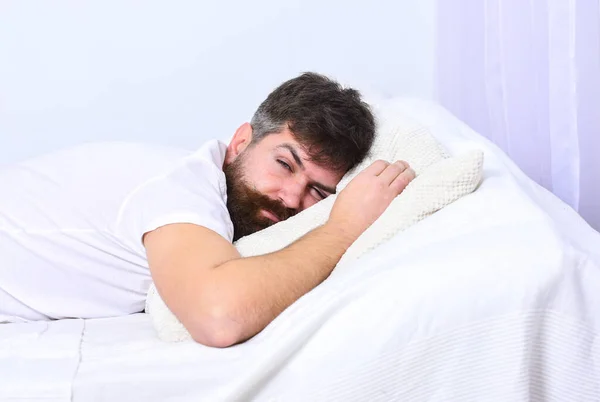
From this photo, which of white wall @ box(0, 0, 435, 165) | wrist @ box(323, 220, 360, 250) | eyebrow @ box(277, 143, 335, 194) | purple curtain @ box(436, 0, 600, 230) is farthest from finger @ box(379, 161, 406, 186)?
white wall @ box(0, 0, 435, 165)

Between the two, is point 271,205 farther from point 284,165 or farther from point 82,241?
point 82,241

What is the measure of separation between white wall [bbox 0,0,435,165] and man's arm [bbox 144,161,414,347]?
128cm

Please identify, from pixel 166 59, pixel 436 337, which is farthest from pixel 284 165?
pixel 166 59

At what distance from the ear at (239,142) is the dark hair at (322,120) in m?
0.01

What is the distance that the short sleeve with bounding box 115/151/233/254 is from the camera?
149cm

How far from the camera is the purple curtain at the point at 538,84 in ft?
5.34

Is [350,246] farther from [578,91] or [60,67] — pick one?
[60,67]

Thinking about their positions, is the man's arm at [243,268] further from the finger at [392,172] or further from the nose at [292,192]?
the nose at [292,192]

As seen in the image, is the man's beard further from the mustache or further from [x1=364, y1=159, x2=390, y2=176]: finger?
[x1=364, y1=159, x2=390, y2=176]: finger

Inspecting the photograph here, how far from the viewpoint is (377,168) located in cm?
158

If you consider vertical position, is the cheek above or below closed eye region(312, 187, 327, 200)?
above

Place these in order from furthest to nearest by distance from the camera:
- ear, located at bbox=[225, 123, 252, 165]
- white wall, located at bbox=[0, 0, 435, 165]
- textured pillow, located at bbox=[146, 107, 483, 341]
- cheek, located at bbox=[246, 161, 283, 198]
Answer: white wall, located at bbox=[0, 0, 435, 165], ear, located at bbox=[225, 123, 252, 165], cheek, located at bbox=[246, 161, 283, 198], textured pillow, located at bbox=[146, 107, 483, 341]

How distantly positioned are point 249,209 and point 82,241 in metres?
0.32

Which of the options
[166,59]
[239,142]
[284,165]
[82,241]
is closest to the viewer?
[82,241]
